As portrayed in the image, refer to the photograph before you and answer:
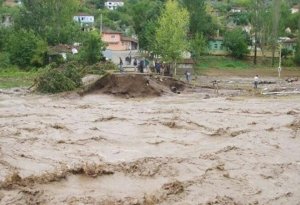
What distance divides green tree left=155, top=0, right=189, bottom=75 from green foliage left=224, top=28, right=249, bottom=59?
13841 mm

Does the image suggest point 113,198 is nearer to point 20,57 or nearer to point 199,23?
point 20,57

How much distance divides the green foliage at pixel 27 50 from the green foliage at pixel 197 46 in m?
15.7

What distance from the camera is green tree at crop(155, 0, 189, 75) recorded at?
51000 millimetres

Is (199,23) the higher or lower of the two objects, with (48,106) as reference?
higher

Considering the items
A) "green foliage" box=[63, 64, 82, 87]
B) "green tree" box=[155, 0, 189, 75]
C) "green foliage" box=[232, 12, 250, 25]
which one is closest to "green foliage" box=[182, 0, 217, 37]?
"green tree" box=[155, 0, 189, 75]

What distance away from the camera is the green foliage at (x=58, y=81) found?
36.9 m

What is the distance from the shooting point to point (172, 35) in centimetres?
5134

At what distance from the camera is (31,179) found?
15.0 meters

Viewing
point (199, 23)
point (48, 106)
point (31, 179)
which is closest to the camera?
point (31, 179)

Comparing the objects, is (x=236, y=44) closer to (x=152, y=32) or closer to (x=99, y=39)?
(x=152, y=32)

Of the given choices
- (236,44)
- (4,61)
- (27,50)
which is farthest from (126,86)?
(236,44)

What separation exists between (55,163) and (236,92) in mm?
24823

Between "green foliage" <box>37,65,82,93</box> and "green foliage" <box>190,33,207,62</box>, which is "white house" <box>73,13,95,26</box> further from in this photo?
"green foliage" <box>37,65,82,93</box>

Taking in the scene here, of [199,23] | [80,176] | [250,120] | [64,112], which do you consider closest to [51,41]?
[199,23]
